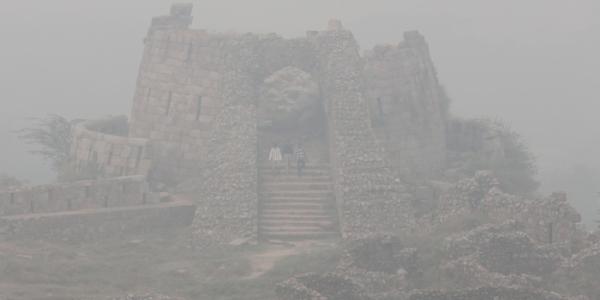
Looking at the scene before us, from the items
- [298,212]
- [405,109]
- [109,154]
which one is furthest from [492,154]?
[109,154]

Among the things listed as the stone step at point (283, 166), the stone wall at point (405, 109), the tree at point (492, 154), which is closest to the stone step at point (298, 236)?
the stone step at point (283, 166)

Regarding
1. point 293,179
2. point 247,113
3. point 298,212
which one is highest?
point 247,113

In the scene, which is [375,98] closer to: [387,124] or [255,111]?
[387,124]

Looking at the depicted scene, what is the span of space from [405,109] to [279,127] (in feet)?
13.0

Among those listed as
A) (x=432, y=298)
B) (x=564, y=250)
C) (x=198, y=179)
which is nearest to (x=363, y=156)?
(x=198, y=179)

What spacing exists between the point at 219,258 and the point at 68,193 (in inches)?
205

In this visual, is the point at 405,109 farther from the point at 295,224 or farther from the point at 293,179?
the point at 295,224

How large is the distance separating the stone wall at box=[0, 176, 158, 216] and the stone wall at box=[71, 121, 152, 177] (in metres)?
3.45

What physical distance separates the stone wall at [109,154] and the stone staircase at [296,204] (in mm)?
4153

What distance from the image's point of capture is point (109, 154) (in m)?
33.7

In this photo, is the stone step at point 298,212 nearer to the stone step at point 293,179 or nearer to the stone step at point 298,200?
the stone step at point 298,200

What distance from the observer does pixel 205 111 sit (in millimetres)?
34469

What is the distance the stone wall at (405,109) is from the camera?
34562 millimetres

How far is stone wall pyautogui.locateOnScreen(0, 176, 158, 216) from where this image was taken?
27.8 metres
